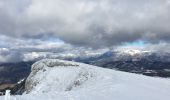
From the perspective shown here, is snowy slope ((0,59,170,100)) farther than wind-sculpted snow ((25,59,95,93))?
No

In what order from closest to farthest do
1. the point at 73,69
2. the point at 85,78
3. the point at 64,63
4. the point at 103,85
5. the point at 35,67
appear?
the point at 103,85 → the point at 85,78 → the point at 73,69 → the point at 64,63 → the point at 35,67

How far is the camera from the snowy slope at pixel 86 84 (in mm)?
29077

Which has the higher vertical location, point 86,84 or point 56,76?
point 56,76

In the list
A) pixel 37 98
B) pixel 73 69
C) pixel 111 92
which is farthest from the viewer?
pixel 73 69

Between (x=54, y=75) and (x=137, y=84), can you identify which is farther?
(x=54, y=75)

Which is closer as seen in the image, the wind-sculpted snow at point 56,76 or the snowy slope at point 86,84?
the snowy slope at point 86,84

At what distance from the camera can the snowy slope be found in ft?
95.4

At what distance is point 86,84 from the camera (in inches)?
1576

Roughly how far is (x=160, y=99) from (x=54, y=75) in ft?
72.2

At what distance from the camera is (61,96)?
28.2m

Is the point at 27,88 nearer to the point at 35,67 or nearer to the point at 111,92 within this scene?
the point at 35,67

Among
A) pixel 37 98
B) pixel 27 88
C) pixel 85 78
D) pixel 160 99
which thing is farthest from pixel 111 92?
pixel 27 88

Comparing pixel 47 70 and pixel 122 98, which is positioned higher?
pixel 47 70

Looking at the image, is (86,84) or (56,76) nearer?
(86,84)
